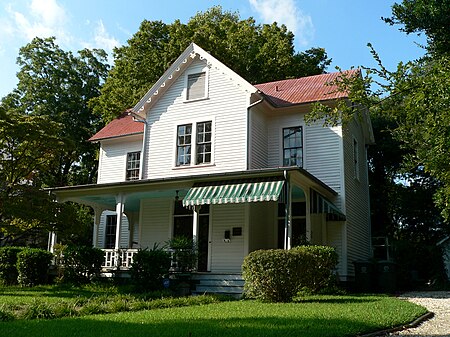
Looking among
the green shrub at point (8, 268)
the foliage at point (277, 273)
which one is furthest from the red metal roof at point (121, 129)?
the foliage at point (277, 273)

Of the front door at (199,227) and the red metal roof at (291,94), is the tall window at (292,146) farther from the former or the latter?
the front door at (199,227)

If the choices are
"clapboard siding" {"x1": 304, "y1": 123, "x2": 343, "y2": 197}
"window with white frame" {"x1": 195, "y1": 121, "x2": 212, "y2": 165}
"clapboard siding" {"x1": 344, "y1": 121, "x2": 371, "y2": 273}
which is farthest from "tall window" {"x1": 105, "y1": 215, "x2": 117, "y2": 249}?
"clapboard siding" {"x1": 344, "y1": 121, "x2": 371, "y2": 273}

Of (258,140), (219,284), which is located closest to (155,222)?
(219,284)

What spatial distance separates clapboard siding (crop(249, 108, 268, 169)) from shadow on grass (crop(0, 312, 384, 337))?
965cm

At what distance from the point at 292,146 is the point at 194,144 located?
12.6ft

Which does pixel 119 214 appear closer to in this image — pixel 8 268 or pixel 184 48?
pixel 8 268

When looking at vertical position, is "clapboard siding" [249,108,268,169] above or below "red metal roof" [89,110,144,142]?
below

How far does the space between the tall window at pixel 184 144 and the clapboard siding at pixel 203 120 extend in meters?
0.19

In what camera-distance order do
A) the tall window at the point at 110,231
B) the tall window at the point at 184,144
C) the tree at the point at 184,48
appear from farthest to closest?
the tree at the point at 184,48 → the tall window at the point at 110,231 → the tall window at the point at 184,144

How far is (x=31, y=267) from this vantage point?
15828 millimetres

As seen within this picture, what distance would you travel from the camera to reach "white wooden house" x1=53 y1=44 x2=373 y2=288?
A: 53.6ft

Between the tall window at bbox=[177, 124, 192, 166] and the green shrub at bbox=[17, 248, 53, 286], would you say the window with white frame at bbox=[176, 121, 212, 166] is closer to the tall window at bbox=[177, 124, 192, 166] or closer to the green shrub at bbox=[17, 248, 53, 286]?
the tall window at bbox=[177, 124, 192, 166]

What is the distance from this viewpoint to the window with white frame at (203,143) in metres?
18.0

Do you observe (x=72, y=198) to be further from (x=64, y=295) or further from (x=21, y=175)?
(x=64, y=295)
